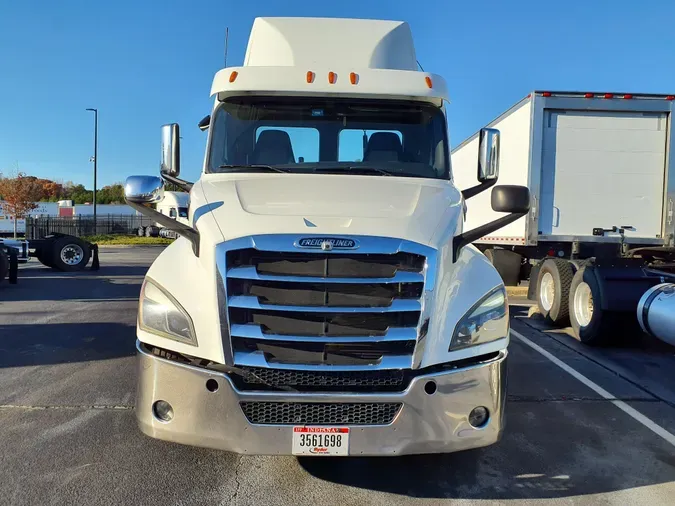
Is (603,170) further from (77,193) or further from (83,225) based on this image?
(77,193)

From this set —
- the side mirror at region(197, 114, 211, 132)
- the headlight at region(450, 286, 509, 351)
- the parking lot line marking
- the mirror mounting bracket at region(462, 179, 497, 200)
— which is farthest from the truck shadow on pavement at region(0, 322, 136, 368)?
the parking lot line marking

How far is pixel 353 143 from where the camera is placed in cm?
465

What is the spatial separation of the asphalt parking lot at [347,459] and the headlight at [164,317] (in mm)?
1084

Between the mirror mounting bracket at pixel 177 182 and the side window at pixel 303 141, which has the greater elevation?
the side window at pixel 303 141

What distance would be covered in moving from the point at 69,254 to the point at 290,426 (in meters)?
15.9

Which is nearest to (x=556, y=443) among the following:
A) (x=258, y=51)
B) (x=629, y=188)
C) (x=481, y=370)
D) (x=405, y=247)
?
(x=481, y=370)

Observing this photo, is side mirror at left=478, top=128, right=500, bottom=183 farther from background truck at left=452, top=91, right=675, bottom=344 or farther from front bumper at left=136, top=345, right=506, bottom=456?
background truck at left=452, top=91, right=675, bottom=344

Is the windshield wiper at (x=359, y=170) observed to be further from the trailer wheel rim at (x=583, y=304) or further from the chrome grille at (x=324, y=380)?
the trailer wheel rim at (x=583, y=304)

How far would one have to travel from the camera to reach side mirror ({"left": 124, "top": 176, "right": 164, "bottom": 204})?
4.00 metres

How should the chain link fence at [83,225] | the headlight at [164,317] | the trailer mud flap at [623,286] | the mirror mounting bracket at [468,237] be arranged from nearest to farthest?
the headlight at [164,317] < the mirror mounting bracket at [468,237] < the trailer mud flap at [623,286] < the chain link fence at [83,225]

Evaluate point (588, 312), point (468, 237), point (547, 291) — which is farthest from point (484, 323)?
point (547, 291)

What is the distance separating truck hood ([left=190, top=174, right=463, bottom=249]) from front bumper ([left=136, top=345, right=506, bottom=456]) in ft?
2.71

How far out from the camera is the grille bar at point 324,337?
3133 mm

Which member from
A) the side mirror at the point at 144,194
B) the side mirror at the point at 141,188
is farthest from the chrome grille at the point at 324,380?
the side mirror at the point at 141,188
